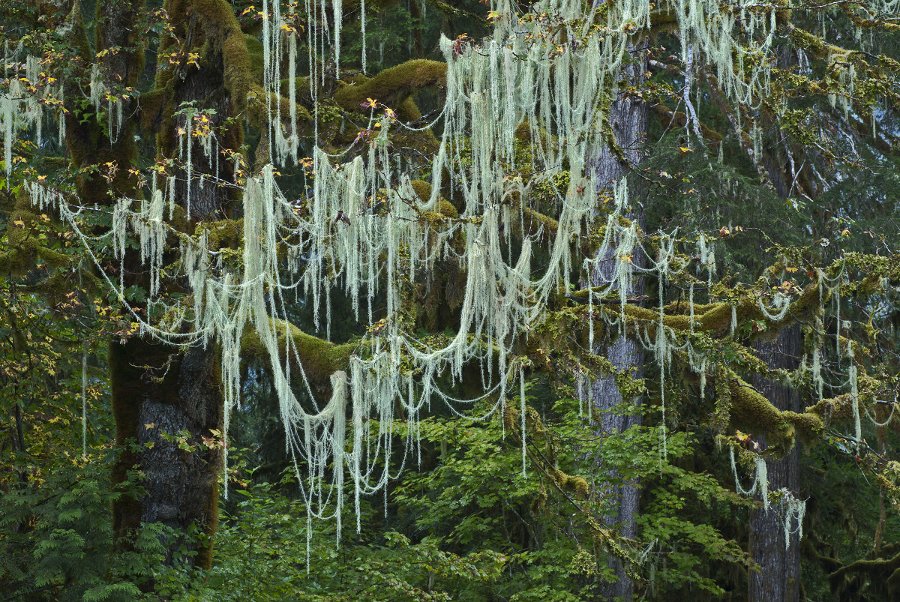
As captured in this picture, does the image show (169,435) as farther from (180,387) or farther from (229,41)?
(229,41)

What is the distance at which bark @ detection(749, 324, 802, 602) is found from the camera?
14.4 meters

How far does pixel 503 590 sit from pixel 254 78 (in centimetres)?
656

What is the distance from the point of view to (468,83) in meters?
7.34

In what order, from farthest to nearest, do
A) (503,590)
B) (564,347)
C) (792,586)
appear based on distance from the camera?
1. (792,586)
2. (503,590)
3. (564,347)

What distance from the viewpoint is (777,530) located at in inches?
575

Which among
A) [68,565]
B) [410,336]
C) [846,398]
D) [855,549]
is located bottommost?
[855,549]

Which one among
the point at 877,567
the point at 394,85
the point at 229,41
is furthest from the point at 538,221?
the point at 877,567

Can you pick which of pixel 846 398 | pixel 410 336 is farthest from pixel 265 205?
pixel 846 398

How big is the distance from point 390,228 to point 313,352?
2315 mm

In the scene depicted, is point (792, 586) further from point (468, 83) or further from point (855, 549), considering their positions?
point (468, 83)

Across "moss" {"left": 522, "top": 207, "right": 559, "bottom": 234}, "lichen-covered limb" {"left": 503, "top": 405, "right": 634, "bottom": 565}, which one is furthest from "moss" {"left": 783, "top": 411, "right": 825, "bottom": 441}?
"moss" {"left": 522, "top": 207, "right": 559, "bottom": 234}

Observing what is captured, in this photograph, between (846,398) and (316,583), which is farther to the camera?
(316,583)

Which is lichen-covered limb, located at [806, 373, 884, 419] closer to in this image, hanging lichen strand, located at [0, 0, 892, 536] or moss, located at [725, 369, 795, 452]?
hanging lichen strand, located at [0, 0, 892, 536]

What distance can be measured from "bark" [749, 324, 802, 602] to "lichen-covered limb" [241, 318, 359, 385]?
7.21m
